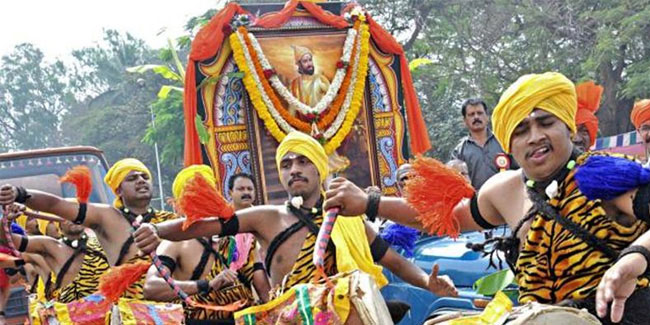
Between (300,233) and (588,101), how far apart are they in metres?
1.61

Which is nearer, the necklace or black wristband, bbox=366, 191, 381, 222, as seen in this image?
black wristband, bbox=366, 191, 381, 222

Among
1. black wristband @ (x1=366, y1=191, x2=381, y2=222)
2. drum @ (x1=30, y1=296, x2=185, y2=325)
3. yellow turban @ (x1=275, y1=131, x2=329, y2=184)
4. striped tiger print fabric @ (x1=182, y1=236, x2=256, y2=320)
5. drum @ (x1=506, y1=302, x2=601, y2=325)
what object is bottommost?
drum @ (x1=30, y1=296, x2=185, y2=325)

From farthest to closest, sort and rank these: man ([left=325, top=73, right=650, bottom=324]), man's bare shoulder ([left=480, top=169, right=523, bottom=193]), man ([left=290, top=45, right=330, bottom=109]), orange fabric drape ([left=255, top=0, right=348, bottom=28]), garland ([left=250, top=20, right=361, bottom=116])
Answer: man ([left=290, top=45, right=330, bottom=109]) → orange fabric drape ([left=255, top=0, right=348, bottom=28]) → garland ([left=250, top=20, right=361, bottom=116]) → man's bare shoulder ([left=480, top=169, right=523, bottom=193]) → man ([left=325, top=73, right=650, bottom=324])

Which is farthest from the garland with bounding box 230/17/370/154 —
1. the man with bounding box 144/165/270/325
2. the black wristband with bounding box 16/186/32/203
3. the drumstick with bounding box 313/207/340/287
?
the drumstick with bounding box 313/207/340/287

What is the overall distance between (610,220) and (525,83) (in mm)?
571

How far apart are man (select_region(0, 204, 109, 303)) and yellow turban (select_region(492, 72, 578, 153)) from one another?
5047 mm

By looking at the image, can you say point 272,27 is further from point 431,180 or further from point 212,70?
point 431,180

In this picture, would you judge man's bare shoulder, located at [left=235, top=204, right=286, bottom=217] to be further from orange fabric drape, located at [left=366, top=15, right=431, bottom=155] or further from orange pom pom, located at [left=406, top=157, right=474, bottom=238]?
orange fabric drape, located at [left=366, top=15, right=431, bottom=155]

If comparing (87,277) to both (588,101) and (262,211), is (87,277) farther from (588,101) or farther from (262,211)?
(588,101)

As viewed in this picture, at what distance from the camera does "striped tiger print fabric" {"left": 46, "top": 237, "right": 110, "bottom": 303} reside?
7.62 metres

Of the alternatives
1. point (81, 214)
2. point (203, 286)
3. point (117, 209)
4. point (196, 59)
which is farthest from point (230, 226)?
point (196, 59)

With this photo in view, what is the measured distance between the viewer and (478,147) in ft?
26.0

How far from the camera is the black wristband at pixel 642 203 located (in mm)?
3029

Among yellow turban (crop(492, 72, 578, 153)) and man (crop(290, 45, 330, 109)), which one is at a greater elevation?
man (crop(290, 45, 330, 109))
